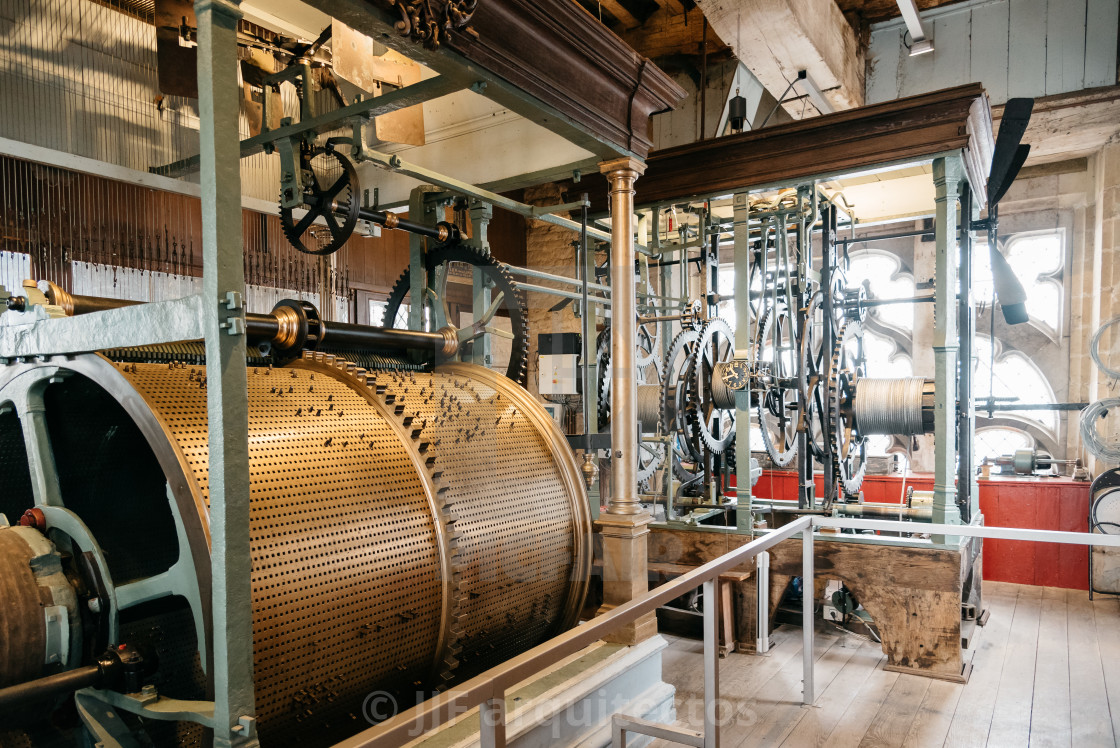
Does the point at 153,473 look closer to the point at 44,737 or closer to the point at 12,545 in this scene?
the point at 12,545

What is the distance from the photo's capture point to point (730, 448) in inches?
254

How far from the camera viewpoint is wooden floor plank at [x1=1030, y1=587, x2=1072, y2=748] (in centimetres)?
345

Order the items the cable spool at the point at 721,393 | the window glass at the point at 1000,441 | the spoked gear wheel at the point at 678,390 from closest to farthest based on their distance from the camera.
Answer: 1. the spoked gear wheel at the point at 678,390
2. the cable spool at the point at 721,393
3. the window glass at the point at 1000,441

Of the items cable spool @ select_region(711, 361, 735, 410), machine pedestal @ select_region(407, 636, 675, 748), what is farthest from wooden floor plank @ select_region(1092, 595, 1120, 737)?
cable spool @ select_region(711, 361, 735, 410)

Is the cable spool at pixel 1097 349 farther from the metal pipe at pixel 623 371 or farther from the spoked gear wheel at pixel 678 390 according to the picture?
the metal pipe at pixel 623 371

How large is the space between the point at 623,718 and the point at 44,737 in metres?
1.74

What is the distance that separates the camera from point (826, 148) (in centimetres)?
460

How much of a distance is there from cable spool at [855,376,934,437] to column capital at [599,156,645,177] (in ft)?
8.47

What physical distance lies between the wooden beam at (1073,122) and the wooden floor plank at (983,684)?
408cm

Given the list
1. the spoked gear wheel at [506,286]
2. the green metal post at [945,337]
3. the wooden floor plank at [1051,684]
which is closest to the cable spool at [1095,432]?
the wooden floor plank at [1051,684]

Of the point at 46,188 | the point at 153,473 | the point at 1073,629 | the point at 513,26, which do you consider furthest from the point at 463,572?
the point at 1073,629

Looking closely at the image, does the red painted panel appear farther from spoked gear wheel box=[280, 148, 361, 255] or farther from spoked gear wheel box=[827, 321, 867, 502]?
spoked gear wheel box=[280, 148, 361, 255]

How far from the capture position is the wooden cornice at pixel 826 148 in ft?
14.0

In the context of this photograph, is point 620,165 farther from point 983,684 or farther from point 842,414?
point 983,684
